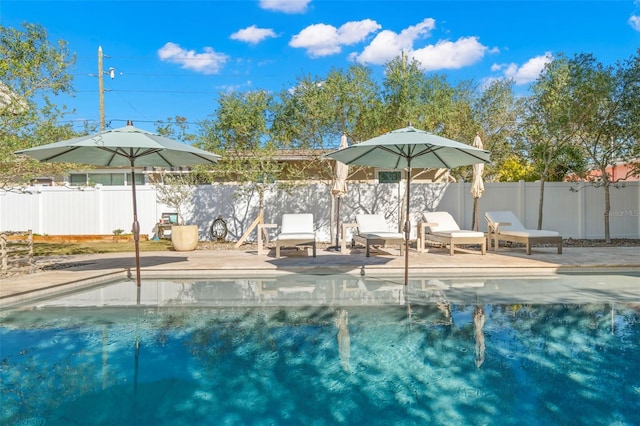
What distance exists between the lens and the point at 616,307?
5406 mm

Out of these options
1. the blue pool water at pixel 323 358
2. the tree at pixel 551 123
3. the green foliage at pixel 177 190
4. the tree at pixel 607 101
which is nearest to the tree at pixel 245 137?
the green foliage at pixel 177 190

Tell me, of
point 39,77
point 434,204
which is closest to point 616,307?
point 434,204

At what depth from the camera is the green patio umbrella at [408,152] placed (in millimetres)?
5914

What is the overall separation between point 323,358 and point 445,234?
6922 millimetres

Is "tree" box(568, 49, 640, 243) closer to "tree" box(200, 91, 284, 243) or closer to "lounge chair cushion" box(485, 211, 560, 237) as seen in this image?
"lounge chair cushion" box(485, 211, 560, 237)

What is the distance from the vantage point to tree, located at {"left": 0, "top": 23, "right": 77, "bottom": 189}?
A: 7234mm

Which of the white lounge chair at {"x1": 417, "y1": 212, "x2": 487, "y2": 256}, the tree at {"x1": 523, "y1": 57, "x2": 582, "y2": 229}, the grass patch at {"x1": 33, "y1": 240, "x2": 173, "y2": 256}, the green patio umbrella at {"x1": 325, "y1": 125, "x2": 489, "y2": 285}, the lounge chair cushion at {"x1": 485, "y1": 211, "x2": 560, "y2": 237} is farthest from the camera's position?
the tree at {"x1": 523, "y1": 57, "x2": 582, "y2": 229}

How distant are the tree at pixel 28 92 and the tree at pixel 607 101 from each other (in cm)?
1222

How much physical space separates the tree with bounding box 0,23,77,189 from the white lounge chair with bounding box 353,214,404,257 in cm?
684

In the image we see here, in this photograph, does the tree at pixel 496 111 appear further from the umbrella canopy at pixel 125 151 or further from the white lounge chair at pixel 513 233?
the umbrella canopy at pixel 125 151

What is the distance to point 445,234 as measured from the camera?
32.7ft

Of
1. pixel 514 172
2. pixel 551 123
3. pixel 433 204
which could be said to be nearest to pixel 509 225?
pixel 433 204

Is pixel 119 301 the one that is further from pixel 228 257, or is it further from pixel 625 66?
pixel 625 66

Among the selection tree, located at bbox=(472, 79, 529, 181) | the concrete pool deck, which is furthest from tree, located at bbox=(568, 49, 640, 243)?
tree, located at bbox=(472, 79, 529, 181)
